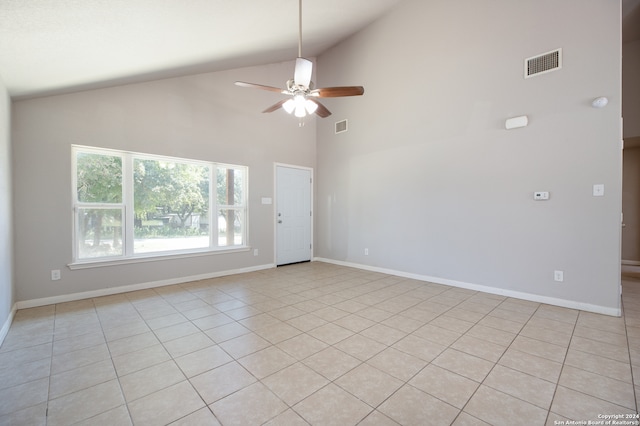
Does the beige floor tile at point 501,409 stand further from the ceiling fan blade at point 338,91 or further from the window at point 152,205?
the window at point 152,205

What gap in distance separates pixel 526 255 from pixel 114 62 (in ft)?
17.2

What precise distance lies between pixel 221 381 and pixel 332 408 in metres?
0.80

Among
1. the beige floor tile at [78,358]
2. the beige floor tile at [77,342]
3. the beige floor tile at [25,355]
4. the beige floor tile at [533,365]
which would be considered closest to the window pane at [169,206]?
the beige floor tile at [77,342]

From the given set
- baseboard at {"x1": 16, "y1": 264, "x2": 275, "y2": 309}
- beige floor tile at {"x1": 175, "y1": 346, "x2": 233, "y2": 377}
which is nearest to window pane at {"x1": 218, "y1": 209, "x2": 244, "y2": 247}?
baseboard at {"x1": 16, "y1": 264, "x2": 275, "y2": 309}

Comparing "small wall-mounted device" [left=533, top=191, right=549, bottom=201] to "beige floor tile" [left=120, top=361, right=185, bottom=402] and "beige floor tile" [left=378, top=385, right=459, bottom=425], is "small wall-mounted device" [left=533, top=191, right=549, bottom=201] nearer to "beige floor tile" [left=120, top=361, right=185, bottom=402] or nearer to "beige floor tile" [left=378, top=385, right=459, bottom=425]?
"beige floor tile" [left=378, top=385, right=459, bottom=425]

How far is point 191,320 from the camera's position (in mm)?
2924

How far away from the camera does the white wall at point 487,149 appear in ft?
9.96

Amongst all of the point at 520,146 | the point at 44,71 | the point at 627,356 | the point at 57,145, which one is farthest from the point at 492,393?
the point at 57,145

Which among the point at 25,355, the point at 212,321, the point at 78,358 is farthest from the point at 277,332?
the point at 25,355

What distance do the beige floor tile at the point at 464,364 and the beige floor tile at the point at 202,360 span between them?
1681mm

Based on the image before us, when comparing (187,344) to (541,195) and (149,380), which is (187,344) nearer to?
(149,380)

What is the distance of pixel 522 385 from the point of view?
5.97 ft

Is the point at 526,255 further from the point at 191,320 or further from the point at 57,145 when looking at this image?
the point at 57,145

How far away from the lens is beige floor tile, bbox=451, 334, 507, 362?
7.21 feet
